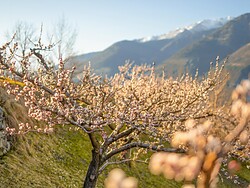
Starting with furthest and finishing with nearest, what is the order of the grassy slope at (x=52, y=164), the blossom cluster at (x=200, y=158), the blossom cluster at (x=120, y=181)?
the grassy slope at (x=52, y=164), the blossom cluster at (x=200, y=158), the blossom cluster at (x=120, y=181)

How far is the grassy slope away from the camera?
12945 millimetres

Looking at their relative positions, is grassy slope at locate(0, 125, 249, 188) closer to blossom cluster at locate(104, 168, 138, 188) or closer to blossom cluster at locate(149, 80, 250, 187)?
blossom cluster at locate(149, 80, 250, 187)

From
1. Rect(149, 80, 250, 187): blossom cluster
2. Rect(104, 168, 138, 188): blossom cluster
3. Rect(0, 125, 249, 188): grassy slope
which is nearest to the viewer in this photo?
Rect(104, 168, 138, 188): blossom cluster

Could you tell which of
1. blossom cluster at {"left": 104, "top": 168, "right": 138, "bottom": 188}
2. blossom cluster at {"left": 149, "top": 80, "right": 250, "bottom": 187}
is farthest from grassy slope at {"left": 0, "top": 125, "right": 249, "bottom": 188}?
blossom cluster at {"left": 104, "top": 168, "right": 138, "bottom": 188}

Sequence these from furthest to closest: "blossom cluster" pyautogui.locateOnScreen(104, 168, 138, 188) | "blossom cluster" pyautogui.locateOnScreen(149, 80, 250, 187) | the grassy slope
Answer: the grassy slope
"blossom cluster" pyautogui.locateOnScreen(149, 80, 250, 187)
"blossom cluster" pyautogui.locateOnScreen(104, 168, 138, 188)

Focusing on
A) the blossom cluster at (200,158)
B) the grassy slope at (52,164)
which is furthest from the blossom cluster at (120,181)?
the grassy slope at (52,164)

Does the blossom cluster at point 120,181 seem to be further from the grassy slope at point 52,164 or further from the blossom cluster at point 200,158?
the grassy slope at point 52,164

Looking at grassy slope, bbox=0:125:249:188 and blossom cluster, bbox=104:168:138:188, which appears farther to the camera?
grassy slope, bbox=0:125:249:188

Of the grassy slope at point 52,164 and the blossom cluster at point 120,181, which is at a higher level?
the blossom cluster at point 120,181

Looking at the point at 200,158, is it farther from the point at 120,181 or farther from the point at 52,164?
the point at 52,164

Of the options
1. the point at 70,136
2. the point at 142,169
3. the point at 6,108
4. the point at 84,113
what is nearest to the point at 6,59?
the point at 84,113

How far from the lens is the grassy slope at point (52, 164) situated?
1295 cm

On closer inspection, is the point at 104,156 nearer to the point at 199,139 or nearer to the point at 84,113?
the point at 84,113

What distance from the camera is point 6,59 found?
32.1 feet
